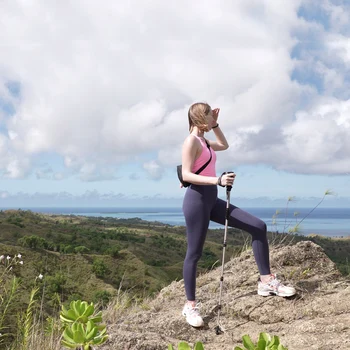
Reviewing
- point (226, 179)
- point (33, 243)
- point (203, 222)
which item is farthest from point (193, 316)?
point (33, 243)

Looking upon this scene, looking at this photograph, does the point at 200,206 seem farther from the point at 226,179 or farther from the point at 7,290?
the point at 7,290

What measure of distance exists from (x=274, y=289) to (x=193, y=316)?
0.99 metres

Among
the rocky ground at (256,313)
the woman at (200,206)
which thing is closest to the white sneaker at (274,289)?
the rocky ground at (256,313)

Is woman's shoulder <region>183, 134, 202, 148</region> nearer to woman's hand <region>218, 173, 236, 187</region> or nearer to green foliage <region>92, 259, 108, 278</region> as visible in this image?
woman's hand <region>218, 173, 236, 187</region>

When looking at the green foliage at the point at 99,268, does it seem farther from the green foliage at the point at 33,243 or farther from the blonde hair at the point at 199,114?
the blonde hair at the point at 199,114

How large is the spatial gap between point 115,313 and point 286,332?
2.12 meters

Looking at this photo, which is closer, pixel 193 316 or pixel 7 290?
pixel 193 316

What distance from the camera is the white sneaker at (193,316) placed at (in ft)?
14.4

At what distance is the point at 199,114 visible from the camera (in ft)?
14.5

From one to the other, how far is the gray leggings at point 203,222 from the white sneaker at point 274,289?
230mm

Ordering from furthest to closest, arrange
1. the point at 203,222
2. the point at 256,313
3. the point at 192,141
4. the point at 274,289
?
the point at 274,289 → the point at 256,313 → the point at 203,222 → the point at 192,141

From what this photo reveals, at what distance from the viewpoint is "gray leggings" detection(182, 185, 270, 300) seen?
431 cm

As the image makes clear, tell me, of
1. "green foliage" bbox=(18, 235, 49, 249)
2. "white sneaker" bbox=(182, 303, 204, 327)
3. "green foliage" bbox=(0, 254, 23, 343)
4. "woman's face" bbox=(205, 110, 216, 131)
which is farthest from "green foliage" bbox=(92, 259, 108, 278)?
"woman's face" bbox=(205, 110, 216, 131)

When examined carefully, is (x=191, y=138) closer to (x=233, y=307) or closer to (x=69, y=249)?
(x=233, y=307)
